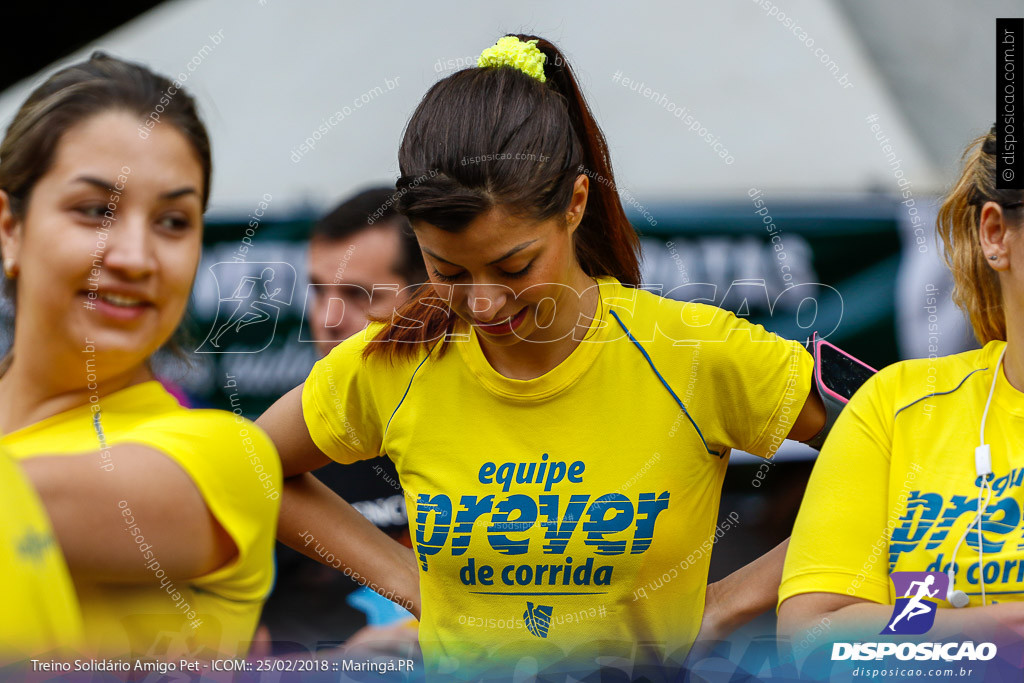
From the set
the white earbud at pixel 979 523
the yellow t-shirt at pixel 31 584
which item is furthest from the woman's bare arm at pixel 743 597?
the yellow t-shirt at pixel 31 584

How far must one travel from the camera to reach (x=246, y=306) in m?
2.14

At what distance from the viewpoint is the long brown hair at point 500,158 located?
1.48 metres

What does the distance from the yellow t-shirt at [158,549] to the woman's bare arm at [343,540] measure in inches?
9.2

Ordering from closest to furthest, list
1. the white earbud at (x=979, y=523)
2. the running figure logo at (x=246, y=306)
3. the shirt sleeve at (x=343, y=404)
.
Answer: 1. the white earbud at (x=979, y=523)
2. the shirt sleeve at (x=343, y=404)
3. the running figure logo at (x=246, y=306)

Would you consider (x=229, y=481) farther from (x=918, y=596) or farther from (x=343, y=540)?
(x=918, y=596)

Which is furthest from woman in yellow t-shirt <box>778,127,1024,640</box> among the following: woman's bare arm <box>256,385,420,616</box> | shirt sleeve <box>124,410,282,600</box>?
shirt sleeve <box>124,410,282,600</box>

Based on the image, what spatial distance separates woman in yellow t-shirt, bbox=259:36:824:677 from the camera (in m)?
1.61

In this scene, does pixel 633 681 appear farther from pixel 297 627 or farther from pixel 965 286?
pixel 297 627

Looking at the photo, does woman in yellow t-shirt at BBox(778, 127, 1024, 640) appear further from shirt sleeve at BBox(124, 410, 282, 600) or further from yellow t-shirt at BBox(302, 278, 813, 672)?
shirt sleeve at BBox(124, 410, 282, 600)

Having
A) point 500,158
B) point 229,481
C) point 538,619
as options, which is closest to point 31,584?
point 229,481

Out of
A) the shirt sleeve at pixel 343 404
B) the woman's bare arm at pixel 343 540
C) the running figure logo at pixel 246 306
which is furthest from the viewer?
the running figure logo at pixel 246 306

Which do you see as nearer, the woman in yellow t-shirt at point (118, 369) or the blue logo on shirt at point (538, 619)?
the woman in yellow t-shirt at point (118, 369)

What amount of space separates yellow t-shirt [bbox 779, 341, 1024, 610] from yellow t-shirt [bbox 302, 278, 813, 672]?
144mm

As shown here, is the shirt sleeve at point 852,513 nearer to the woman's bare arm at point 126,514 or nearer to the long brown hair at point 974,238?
the long brown hair at point 974,238
